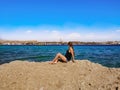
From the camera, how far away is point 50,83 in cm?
1262

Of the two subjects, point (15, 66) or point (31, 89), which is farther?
point (15, 66)

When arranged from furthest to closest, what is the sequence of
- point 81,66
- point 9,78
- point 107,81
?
point 81,66, point 9,78, point 107,81

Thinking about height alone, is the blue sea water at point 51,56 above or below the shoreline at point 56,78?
below

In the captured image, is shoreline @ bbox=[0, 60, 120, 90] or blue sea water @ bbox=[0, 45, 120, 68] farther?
blue sea water @ bbox=[0, 45, 120, 68]

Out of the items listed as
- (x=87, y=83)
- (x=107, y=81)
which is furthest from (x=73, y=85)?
(x=107, y=81)

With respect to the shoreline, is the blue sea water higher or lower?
lower

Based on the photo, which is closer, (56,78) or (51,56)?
(56,78)

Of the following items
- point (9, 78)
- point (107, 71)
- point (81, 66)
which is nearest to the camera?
point (9, 78)

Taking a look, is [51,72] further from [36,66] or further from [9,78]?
[9,78]

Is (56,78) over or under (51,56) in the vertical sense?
over

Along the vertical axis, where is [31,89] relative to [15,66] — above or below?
below

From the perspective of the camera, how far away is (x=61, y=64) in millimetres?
15641

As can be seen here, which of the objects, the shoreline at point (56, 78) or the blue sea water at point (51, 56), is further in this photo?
the blue sea water at point (51, 56)

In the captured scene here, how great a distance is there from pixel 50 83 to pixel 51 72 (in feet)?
3.99
